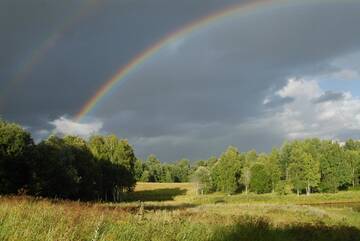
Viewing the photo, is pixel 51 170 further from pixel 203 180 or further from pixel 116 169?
pixel 203 180

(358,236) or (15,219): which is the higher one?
(15,219)

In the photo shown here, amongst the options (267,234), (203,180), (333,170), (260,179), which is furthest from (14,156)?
(333,170)

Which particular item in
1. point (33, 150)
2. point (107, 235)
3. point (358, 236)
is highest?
point (33, 150)

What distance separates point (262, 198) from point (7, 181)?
67.1 meters

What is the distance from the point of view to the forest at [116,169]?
55.9m

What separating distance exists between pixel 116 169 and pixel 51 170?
136 feet

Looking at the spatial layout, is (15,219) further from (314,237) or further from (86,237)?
(314,237)

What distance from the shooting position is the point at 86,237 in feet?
31.1

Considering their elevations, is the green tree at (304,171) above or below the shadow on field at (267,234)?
above

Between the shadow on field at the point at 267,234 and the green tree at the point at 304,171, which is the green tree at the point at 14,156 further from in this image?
the green tree at the point at 304,171

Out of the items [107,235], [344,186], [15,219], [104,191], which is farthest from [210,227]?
[344,186]

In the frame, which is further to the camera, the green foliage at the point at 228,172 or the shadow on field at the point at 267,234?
the green foliage at the point at 228,172

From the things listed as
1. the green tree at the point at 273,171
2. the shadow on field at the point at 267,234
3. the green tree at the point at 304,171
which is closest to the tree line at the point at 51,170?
the shadow on field at the point at 267,234

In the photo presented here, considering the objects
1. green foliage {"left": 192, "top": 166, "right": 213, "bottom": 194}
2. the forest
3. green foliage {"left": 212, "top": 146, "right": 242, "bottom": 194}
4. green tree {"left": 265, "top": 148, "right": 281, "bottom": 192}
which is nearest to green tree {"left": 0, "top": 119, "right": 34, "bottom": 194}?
the forest
